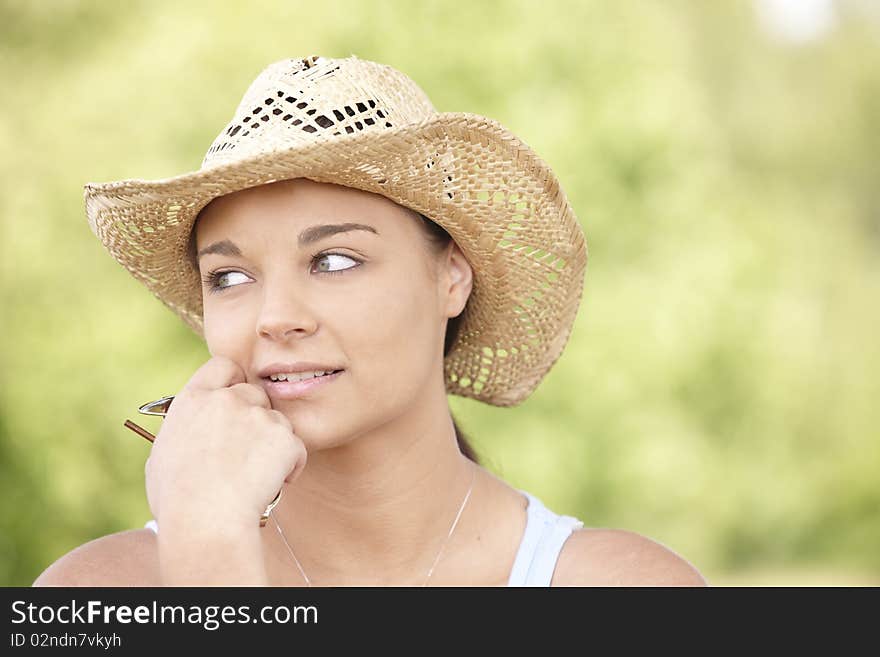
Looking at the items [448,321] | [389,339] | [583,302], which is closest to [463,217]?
[389,339]

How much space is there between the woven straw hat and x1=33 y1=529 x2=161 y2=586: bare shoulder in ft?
2.01

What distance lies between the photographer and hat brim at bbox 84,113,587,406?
199 centimetres

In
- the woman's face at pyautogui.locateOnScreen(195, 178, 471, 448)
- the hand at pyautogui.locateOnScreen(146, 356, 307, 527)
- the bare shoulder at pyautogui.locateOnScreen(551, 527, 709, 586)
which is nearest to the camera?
the hand at pyautogui.locateOnScreen(146, 356, 307, 527)

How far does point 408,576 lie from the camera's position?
227 centimetres

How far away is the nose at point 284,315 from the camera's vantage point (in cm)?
191

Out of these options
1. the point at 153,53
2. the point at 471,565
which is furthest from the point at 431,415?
the point at 153,53

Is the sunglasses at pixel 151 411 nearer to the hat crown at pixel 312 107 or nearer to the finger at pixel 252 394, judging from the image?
the finger at pixel 252 394

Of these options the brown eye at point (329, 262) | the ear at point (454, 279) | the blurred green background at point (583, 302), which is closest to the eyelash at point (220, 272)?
the brown eye at point (329, 262)

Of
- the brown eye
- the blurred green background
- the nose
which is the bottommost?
the nose

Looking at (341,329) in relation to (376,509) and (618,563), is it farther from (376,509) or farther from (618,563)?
(618,563)

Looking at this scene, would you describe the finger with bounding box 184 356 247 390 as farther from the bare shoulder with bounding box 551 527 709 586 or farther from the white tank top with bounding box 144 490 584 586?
the bare shoulder with bounding box 551 527 709 586

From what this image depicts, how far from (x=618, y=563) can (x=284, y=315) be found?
2.88ft

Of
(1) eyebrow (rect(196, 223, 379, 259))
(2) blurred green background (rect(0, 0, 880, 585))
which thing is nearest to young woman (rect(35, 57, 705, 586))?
(1) eyebrow (rect(196, 223, 379, 259))
